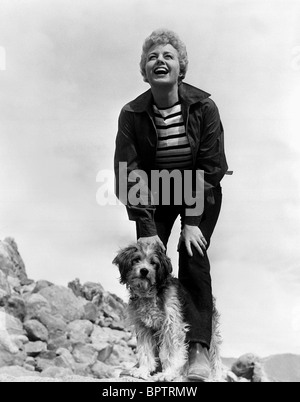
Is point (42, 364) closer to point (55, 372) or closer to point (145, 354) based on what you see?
point (55, 372)

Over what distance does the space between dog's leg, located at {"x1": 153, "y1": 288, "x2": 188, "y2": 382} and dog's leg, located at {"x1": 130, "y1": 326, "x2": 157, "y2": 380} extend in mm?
77

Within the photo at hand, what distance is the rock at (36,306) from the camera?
9.98 metres

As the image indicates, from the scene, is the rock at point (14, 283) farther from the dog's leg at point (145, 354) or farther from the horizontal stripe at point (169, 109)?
the horizontal stripe at point (169, 109)

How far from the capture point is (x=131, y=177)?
4.71 metres

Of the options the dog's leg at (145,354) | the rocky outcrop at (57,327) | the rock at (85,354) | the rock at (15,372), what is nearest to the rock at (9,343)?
the rocky outcrop at (57,327)

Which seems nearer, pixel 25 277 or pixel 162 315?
pixel 162 315

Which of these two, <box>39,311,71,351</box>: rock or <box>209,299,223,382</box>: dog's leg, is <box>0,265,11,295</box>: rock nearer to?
<box>39,311,71,351</box>: rock

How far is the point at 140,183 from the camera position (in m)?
4.69

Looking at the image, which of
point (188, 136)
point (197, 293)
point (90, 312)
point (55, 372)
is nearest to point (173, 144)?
point (188, 136)

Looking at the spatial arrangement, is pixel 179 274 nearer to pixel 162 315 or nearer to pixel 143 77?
pixel 162 315

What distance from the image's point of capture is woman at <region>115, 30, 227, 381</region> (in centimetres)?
465

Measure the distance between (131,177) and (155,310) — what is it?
1.02m
